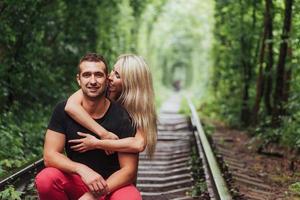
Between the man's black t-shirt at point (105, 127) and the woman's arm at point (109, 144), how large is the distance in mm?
68

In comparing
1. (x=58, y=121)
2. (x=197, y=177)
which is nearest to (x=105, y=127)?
(x=58, y=121)

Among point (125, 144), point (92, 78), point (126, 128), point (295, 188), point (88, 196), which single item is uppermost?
point (92, 78)

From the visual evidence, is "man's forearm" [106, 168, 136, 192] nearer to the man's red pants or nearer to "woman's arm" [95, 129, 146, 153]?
the man's red pants

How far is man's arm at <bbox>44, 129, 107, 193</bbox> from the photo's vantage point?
11.9 feet

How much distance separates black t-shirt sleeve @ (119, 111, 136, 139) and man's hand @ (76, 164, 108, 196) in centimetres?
36

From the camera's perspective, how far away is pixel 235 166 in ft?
24.5

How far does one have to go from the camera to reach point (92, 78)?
3.73 metres

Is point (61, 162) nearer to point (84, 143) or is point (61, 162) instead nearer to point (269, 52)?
point (84, 143)

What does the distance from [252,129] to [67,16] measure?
200 inches

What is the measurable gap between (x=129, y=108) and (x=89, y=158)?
18.5 inches

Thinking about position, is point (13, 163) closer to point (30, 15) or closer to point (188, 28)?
point (30, 15)

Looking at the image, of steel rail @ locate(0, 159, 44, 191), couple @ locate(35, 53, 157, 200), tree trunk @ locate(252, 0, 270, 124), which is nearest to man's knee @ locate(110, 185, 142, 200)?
couple @ locate(35, 53, 157, 200)

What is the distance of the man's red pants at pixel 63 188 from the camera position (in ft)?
11.9

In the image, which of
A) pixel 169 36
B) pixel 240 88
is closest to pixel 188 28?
pixel 169 36
